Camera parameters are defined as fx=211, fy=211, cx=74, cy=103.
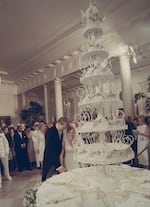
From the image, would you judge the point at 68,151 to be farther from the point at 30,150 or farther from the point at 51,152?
the point at 30,150

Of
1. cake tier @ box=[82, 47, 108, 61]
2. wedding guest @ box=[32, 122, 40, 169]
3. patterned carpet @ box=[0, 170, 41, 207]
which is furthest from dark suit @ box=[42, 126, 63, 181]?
wedding guest @ box=[32, 122, 40, 169]

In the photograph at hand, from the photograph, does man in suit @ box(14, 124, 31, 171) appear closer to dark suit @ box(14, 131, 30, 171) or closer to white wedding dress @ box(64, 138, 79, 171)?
dark suit @ box(14, 131, 30, 171)

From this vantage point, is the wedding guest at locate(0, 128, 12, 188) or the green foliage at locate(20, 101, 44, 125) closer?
the wedding guest at locate(0, 128, 12, 188)

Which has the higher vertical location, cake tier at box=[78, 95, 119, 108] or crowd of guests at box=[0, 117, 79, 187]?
cake tier at box=[78, 95, 119, 108]

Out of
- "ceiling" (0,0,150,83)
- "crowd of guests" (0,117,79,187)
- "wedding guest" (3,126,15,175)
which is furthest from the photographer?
"wedding guest" (3,126,15,175)

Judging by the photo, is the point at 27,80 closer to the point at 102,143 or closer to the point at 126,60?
the point at 126,60

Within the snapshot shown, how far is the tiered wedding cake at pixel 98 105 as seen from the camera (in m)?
2.11

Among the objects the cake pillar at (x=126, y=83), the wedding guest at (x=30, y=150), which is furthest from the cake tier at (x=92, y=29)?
the wedding guest at (x=30, y=150)

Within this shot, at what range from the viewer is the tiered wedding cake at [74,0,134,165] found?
6.92ft

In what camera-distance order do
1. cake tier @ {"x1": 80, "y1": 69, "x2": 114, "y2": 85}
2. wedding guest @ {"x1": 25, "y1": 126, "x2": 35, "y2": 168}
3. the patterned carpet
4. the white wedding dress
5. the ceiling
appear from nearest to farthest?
1. cake tier @ {"x1": 80, "y1": 69, "x2": 114, "y2": 85}
2. the white wedding dress
3. the patterned carpet
4. the ceiling
5. wedding guest @ {"x1": 25, "y1": 126, "x2": 35, "y2": 168}

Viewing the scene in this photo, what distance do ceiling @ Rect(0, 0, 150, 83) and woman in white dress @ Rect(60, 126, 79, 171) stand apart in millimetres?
3143

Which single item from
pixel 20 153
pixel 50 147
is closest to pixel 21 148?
pixel 20 153

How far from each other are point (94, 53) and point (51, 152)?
235 cm

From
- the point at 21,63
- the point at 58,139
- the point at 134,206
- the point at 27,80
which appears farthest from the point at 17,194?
the point at 27,80
